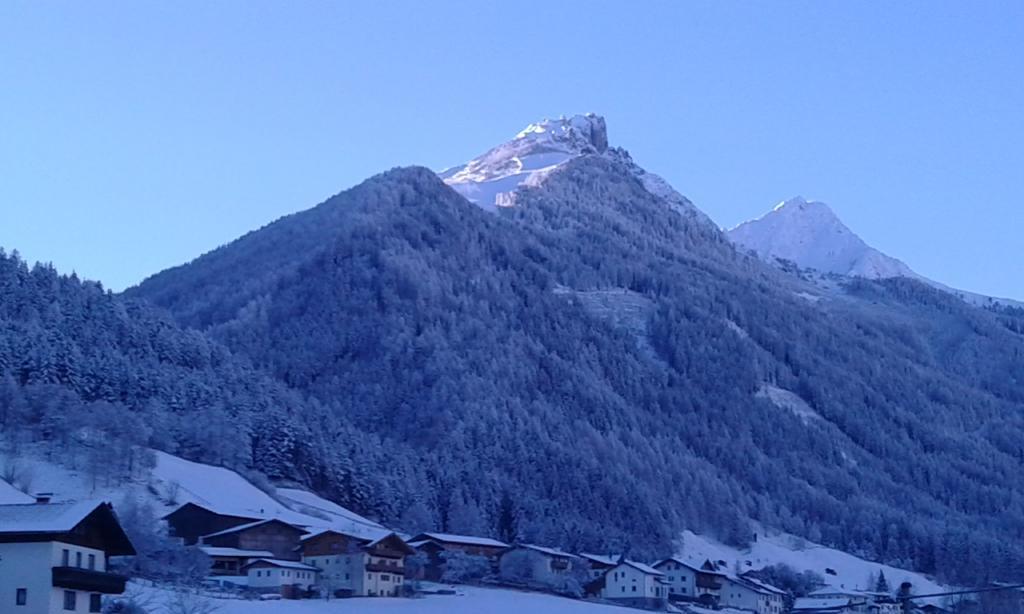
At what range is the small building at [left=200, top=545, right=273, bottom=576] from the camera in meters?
90.0

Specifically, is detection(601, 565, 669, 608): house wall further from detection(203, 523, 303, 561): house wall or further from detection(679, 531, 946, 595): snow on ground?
detection(679, 531, 946, 595): snow on ground

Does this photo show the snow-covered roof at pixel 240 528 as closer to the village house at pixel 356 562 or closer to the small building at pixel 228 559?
Answer: the small building at pixel 228 559

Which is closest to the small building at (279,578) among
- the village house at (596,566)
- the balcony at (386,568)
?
the balcony at (386,568)

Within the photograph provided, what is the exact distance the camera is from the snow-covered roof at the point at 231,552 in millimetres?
90412

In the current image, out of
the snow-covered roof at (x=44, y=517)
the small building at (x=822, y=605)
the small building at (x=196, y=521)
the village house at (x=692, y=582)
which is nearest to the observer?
the snow-covered roof at (x=44, y=517)

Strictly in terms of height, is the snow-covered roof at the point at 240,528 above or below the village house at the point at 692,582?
above

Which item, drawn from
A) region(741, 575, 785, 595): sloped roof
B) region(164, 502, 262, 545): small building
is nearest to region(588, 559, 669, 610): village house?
region(741, 575, 785, 595): sloped roof

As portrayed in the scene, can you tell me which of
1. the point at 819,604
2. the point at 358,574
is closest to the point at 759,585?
the point at 819,604

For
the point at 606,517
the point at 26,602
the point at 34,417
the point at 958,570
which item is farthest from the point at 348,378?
the point at 26,602

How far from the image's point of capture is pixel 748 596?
129 m

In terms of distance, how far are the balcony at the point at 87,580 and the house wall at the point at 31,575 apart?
8.5 inches

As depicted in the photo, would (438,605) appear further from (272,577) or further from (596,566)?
(596,566)

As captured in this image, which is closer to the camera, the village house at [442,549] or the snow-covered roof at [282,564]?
the snow-covered roof at [282,564]

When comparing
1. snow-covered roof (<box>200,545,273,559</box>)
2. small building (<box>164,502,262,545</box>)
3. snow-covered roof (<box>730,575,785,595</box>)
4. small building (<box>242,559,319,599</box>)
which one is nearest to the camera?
small building (<box>242,559,319,599</box>)
